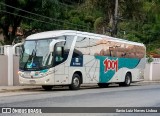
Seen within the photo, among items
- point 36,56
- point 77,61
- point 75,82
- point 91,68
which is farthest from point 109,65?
point 36,56

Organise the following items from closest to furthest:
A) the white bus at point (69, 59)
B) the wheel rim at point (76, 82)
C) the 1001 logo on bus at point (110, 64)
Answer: the white bus at point (69, 59)
the wheel rim at point (76, 82)
the 1001 logo on bus at point (110, 64)

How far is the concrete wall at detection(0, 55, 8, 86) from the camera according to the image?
2495cm

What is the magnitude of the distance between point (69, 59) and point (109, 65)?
5.05 metres

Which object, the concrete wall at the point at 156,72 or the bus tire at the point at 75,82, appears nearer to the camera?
the bus tire at the point at 75,82

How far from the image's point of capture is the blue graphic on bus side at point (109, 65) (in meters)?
26.8

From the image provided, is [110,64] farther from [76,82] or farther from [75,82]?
[75,82]

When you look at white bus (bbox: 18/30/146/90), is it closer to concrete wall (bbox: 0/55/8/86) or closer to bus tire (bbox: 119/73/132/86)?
bus tire (bbox: 119/73/132/86)

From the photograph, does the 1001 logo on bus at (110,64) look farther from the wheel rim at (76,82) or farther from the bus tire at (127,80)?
the wheel rim at (76,82)

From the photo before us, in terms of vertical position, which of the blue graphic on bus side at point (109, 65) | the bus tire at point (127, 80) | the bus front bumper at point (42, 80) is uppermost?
the blue graphic on bus side at point (109, 65)

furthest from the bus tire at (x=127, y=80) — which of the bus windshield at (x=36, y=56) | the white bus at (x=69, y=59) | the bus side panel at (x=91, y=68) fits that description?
the bus windshield at (x=36, y=56)

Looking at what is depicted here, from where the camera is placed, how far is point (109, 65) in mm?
27594

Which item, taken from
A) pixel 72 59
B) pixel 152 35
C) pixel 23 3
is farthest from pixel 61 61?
pixel 152 35

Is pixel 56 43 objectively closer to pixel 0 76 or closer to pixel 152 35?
pixel 0 76

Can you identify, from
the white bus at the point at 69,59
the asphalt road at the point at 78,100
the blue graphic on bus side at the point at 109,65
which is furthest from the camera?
the blue graphic on bus side at the point at 109,65
